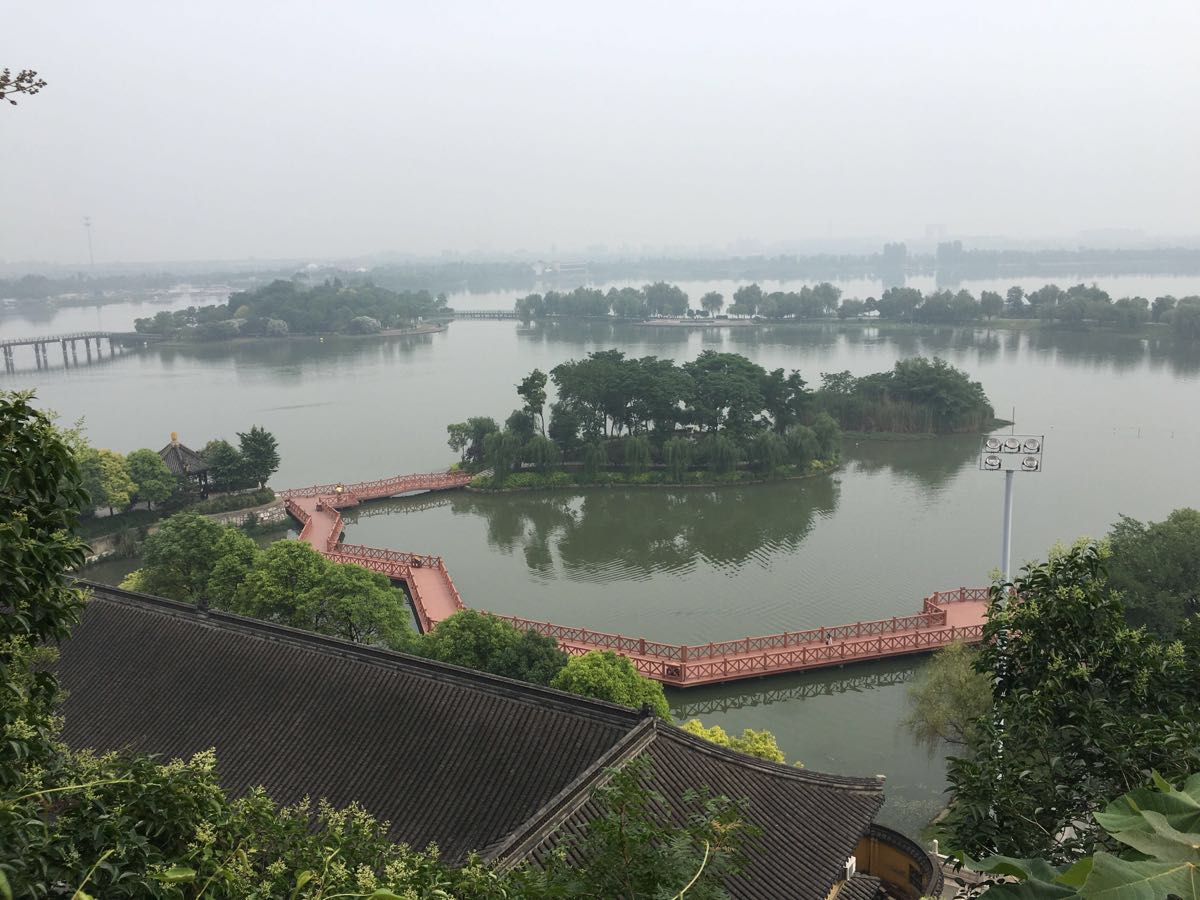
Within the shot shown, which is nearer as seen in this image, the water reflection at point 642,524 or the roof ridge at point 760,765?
the roof ridge at point 760,765

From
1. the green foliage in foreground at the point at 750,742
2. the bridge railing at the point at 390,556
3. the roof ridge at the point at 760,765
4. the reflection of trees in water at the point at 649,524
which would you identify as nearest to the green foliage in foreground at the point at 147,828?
the roof ridge at the point at 760,765

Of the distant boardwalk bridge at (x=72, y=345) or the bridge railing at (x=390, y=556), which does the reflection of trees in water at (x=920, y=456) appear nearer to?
the bridge railing at (x=390, y=556)

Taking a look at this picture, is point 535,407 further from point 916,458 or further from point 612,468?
point 916,458

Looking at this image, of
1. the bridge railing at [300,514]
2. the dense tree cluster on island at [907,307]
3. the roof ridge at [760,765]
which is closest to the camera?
the roof ridge at [760,765]

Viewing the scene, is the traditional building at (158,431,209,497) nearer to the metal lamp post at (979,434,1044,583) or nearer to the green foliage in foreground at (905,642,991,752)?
the green foliage in foreground at (905,642,991,752)

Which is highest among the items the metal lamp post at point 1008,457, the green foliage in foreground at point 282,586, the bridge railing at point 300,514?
the metal lamp post at point 1008,457
